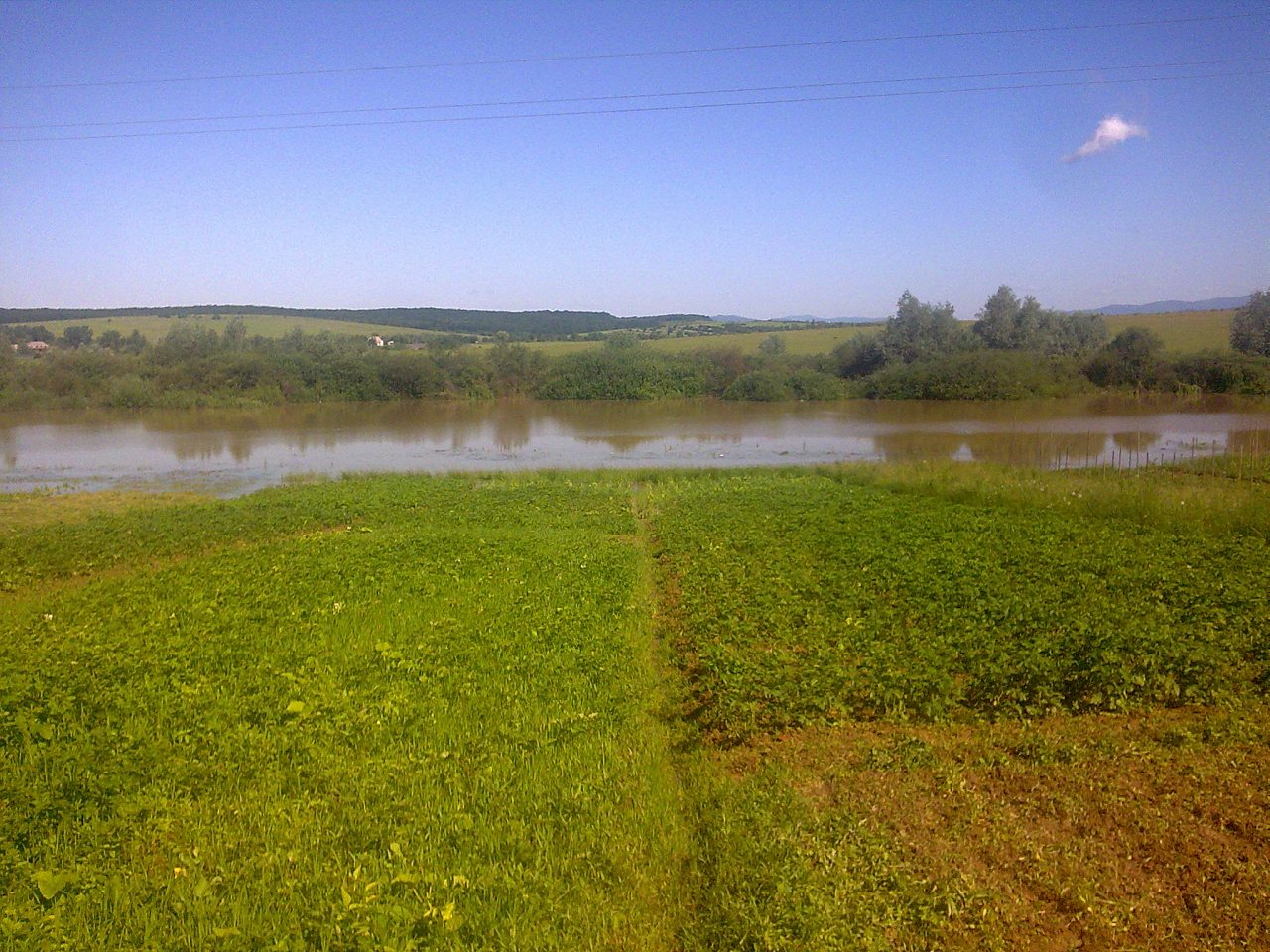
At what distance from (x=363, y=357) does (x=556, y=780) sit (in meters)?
66.4

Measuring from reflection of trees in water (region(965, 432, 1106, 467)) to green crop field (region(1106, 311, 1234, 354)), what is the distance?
977 inches

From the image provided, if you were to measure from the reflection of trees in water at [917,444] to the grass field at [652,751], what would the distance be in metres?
20.9

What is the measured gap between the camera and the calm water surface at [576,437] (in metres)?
33.4

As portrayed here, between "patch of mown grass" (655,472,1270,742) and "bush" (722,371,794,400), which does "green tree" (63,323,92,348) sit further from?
"patch of mown grass" (655,472,1270,742)

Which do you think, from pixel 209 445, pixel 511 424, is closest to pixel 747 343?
pixel 511 424

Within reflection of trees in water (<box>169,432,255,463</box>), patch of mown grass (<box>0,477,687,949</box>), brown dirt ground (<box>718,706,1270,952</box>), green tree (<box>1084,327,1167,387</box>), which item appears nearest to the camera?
brown dirt ground (<box>718,706,1270,952</box>)

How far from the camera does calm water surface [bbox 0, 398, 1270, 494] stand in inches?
1316

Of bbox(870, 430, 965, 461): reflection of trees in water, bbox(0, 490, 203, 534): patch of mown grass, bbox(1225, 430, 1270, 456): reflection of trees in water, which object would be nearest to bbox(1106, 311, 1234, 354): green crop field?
bbox(1225, 430, 1270, 456): reflection of trees in water

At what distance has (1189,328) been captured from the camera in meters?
68.4

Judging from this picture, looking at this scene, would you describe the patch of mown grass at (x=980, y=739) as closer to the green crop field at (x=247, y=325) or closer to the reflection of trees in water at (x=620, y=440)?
the reflection of trees in water at (x=620, y=440)

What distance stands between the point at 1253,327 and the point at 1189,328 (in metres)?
19.8

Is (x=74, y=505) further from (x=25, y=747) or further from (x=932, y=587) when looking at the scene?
(x=932, y=587)

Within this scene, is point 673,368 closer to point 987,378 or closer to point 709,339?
point 987,378

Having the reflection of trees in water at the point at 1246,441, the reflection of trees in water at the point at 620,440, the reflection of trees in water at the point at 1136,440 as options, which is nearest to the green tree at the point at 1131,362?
the reflection of trees in water at the point at 1136,440
